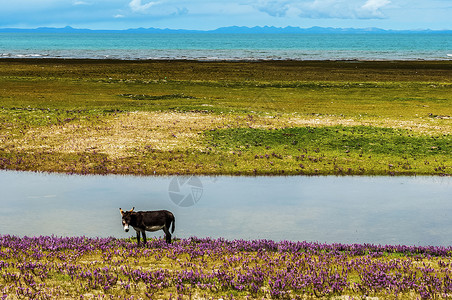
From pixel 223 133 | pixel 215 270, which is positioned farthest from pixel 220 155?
pixel 215 270

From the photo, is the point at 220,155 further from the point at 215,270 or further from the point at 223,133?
the point at 215,270

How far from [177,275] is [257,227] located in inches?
293

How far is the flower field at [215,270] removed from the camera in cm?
1323

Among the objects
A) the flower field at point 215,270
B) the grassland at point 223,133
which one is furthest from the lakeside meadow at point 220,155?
the grassland at point 223,133

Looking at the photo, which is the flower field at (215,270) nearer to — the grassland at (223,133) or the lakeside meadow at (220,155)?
the lakeside meadow at (220,155)

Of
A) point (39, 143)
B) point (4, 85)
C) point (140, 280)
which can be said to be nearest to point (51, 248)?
point (140, 280)

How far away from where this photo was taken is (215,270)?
1492cm

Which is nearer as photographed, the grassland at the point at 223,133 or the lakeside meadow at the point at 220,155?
the lakeside meadow at the point at 220,155

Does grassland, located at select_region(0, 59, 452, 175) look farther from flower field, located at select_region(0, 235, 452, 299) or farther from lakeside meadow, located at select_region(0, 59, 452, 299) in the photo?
flower field, located at select_region(0, 235, 452, 299)

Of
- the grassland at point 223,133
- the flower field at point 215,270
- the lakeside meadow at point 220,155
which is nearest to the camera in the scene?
the flower field at point 215,270

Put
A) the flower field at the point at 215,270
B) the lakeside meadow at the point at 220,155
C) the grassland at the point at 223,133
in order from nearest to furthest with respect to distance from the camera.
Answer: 1. the flower field at the point at 215,270
2. the lakeside meadow at the point at 220,155
3. the grassland at the point at 223,133

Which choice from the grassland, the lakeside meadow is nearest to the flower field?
the lakeside meadow

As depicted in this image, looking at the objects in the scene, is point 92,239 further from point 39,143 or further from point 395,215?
point 39,143

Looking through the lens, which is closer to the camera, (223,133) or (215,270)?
(215,270)
